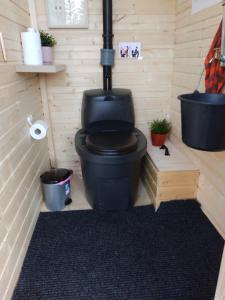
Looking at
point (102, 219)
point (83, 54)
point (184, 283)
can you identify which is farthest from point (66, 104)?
point (184, 283)

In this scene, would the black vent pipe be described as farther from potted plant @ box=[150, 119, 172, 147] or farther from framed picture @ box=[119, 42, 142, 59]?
potted plant @ box=[150, 119, 172, 147]

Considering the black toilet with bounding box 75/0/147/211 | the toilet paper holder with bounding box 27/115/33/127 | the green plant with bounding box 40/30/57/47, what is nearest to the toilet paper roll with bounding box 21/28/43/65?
the green plant with bounding box 40/30/57/47

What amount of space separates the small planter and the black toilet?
264 millimetres

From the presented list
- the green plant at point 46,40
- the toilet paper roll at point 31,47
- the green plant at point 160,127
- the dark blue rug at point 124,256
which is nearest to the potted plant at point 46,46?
the green plant at point 46,40

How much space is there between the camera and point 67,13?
170 cm

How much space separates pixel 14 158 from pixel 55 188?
18.7 inches

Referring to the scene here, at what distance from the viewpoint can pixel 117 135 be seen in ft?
5.28

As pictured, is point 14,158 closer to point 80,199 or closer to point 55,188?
point 55,188

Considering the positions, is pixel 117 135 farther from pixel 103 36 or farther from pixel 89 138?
pixel 103 36

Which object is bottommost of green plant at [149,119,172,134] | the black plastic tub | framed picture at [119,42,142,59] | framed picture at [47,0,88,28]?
green plant at [149,119,172,134]

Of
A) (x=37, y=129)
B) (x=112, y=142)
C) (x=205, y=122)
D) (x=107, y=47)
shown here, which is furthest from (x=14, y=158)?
(x=107, y=47)

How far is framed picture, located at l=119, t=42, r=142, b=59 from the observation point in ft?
5.98

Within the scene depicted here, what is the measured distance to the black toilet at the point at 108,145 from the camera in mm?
1423

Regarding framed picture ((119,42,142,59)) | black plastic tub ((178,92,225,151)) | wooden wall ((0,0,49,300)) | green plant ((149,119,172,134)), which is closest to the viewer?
black plastic tub ((178,92,225,151))
